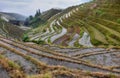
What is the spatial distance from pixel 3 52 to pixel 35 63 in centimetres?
503

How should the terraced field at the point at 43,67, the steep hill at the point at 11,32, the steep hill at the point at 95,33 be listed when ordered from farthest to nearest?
the steep hill at the point at 11,32
the steep hill at the point at 95,33
the terraced field at the point at 43,67

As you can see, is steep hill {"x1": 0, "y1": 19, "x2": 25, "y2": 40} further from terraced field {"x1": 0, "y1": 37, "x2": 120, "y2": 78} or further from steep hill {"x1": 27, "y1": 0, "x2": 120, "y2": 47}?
terraced field {"x1": 0, "y1": 37, "x2": 120, "y2": 78}

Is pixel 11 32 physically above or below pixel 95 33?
below

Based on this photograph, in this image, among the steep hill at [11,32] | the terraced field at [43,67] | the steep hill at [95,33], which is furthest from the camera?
the steep hill at [11,32]

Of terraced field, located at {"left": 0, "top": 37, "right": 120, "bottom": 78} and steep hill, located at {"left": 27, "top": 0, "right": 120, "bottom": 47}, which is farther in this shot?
steep hill, located at {"left": 27, "top": 0, "right": 120, "bottom": 47}

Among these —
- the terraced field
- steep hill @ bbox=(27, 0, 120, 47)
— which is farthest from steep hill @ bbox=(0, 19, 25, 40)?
the terraced field

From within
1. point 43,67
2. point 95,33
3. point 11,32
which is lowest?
point 11,32

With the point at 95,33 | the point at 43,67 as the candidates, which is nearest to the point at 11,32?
the point at 95,33

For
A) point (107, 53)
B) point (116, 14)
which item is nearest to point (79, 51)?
point (107, 53)

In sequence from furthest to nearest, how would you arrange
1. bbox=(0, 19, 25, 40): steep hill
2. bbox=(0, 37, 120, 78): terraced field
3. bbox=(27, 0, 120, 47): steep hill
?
1. bbox=(0, 19, 25, 40): steep hill
2. bbox=(27, 0, 120, 47): steep hill
3. bbox=(0, 37, 120, 78): terraced field

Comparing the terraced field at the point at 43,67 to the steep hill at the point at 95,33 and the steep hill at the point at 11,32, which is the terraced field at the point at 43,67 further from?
the steep hill at the point at 11,32

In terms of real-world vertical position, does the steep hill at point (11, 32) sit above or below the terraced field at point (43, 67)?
below

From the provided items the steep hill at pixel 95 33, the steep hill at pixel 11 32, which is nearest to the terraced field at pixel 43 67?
the steep hill at pixel 95 33

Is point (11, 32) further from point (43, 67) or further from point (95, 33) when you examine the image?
point (43, 67)
